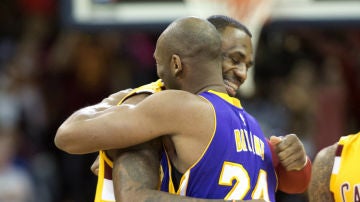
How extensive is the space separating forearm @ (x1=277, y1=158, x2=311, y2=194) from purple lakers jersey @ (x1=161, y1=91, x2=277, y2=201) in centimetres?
23

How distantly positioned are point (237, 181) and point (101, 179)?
0.64 metres

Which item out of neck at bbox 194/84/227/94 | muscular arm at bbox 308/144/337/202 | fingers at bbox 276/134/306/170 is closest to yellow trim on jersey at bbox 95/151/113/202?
neck at bbox 194/84/227/94

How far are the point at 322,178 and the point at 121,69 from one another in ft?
16.7

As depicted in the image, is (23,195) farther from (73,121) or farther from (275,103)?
(73,121)

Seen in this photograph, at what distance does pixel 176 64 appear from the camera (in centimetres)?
395

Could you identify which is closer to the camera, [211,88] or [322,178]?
[211,88]

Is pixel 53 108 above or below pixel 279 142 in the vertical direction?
below

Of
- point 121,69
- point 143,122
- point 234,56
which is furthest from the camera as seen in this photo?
point 121,69

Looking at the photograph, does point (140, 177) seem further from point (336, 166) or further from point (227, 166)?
point (336, 166)

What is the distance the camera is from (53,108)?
380 inches

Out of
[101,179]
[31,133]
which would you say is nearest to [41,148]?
[31,133]

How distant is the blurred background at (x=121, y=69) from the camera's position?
8.14 meters

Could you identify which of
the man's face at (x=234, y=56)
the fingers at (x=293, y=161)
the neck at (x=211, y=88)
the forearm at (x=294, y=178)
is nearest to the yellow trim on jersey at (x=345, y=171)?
the forearm at (x=294, y=178)

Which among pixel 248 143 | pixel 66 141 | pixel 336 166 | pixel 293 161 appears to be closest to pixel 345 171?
pixel 336 166
